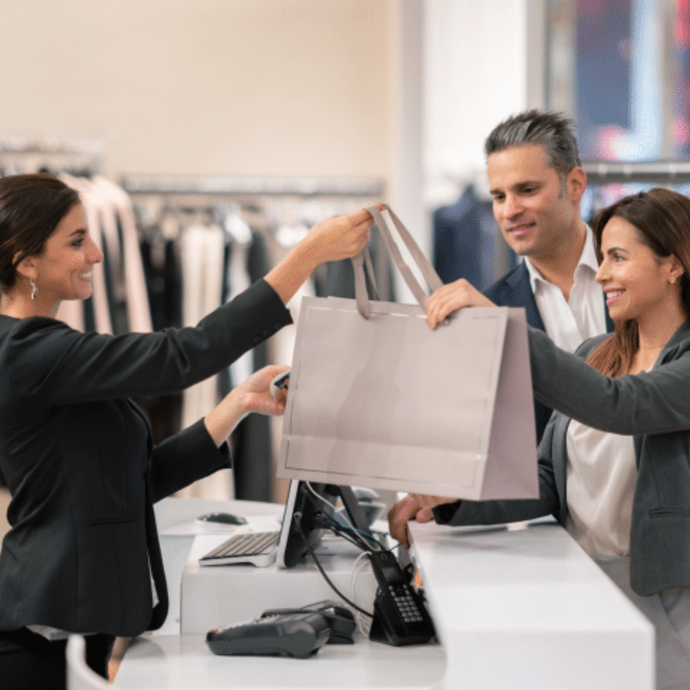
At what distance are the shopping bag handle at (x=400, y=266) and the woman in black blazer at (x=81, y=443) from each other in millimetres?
45

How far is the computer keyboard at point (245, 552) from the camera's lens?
5.24 feet

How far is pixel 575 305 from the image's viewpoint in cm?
225

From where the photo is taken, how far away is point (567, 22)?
414 cm

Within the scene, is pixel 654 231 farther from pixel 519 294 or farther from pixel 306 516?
pixel 306 516

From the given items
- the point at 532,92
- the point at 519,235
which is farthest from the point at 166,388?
the point at 532,92

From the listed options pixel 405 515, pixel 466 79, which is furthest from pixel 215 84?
pixel 405 515

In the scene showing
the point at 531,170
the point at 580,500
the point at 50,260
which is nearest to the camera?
the point at 50,260

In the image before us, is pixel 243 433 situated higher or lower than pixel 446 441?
lower

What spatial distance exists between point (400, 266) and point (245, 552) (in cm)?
65

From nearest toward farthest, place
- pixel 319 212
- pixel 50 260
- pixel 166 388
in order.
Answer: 1. pixel 166 388
2. pixel 50 260
3. pixel 319 212

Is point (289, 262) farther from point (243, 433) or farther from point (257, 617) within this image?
point (243, 433)

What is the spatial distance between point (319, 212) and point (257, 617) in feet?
8.88

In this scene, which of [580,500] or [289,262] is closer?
[289,262]

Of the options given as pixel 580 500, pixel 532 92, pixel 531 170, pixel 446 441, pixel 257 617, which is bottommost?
pixel 257 617
